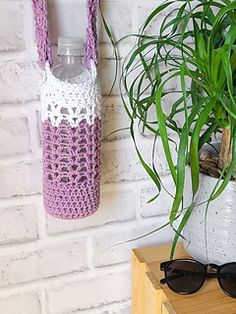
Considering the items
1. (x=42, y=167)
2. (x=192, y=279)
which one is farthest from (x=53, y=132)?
(x=192, y=279)

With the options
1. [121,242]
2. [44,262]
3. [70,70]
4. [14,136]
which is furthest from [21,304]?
[70,70]

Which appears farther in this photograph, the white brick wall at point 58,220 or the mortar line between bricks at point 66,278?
the mortar line between bricks at point 66,278

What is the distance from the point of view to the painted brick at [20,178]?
752mm

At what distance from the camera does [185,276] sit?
710 millimetres

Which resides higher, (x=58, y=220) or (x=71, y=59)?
(x=71, y=59)

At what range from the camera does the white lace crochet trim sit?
65 centimetres

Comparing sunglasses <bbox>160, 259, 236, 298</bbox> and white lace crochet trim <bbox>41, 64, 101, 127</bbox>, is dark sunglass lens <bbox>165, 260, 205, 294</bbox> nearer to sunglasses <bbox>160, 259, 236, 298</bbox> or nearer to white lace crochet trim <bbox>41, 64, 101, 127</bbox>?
sunglasses <bbox>160, 259, 236, 298</bbox>

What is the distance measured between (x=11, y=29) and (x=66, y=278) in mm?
450

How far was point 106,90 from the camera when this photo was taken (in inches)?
30.4

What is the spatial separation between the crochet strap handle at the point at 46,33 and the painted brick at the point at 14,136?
0.35ft

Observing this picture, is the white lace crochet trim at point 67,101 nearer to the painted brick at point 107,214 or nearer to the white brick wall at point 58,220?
→ the white brick wall at point 58,220

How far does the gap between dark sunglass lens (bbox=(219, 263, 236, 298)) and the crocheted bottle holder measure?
23 cm

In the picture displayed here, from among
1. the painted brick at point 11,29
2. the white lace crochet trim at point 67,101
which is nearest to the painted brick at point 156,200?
the white lace crochet trim at point 67,101

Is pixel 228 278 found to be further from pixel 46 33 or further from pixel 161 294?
pixel 46 33
